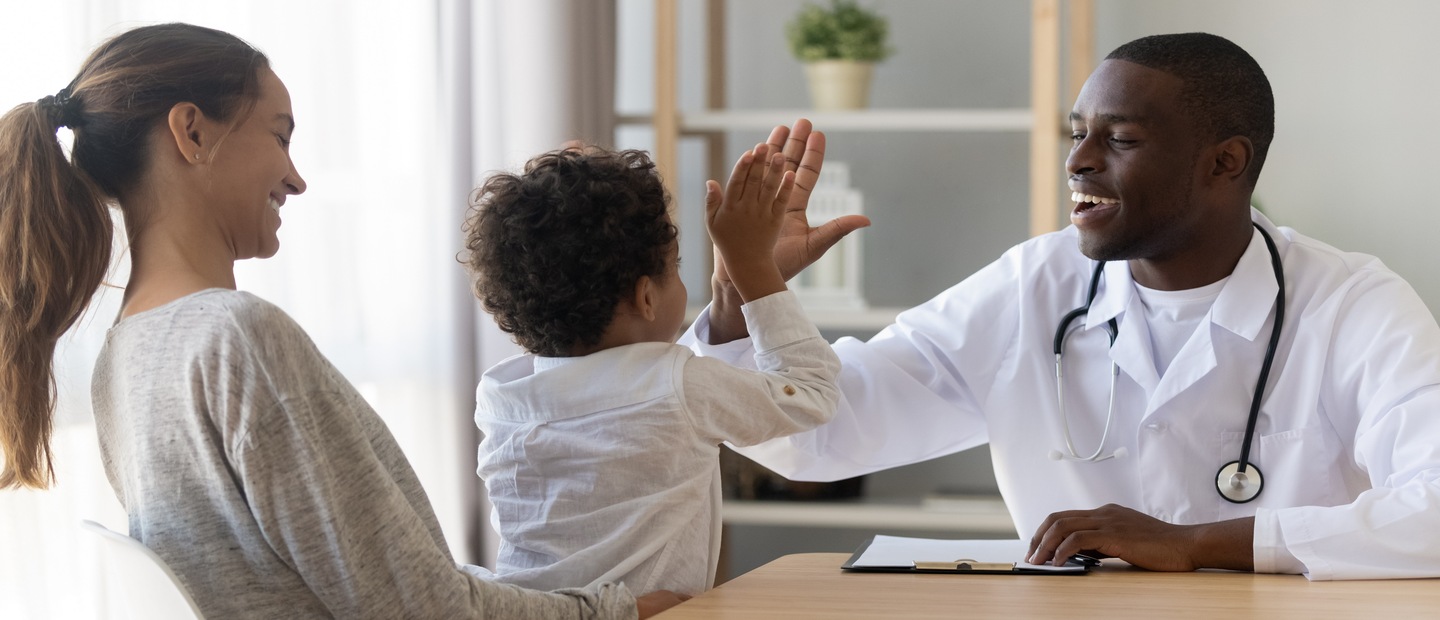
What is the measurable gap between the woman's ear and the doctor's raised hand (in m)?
0.52

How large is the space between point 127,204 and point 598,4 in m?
1.82

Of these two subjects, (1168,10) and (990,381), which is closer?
(990,381)

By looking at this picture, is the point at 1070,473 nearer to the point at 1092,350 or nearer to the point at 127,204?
the point at 1092,350

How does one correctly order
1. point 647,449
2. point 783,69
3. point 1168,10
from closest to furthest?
point 647,449 → point 1168,10 → point 783,69

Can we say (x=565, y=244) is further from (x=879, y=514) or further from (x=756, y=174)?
(x=879, y=514)

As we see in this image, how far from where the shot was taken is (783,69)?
324 centimetres

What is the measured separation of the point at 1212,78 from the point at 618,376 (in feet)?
2.81

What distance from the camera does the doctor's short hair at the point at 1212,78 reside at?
5.04 ft

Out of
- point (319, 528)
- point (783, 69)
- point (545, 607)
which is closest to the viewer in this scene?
point (319, 528)

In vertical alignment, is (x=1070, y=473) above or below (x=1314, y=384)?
below

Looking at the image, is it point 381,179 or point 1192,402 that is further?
point 381,179

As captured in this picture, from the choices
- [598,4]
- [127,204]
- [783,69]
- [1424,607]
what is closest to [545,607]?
[127,204]

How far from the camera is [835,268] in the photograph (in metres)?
2.88

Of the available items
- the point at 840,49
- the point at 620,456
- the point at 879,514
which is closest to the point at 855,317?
the point at 879,514
